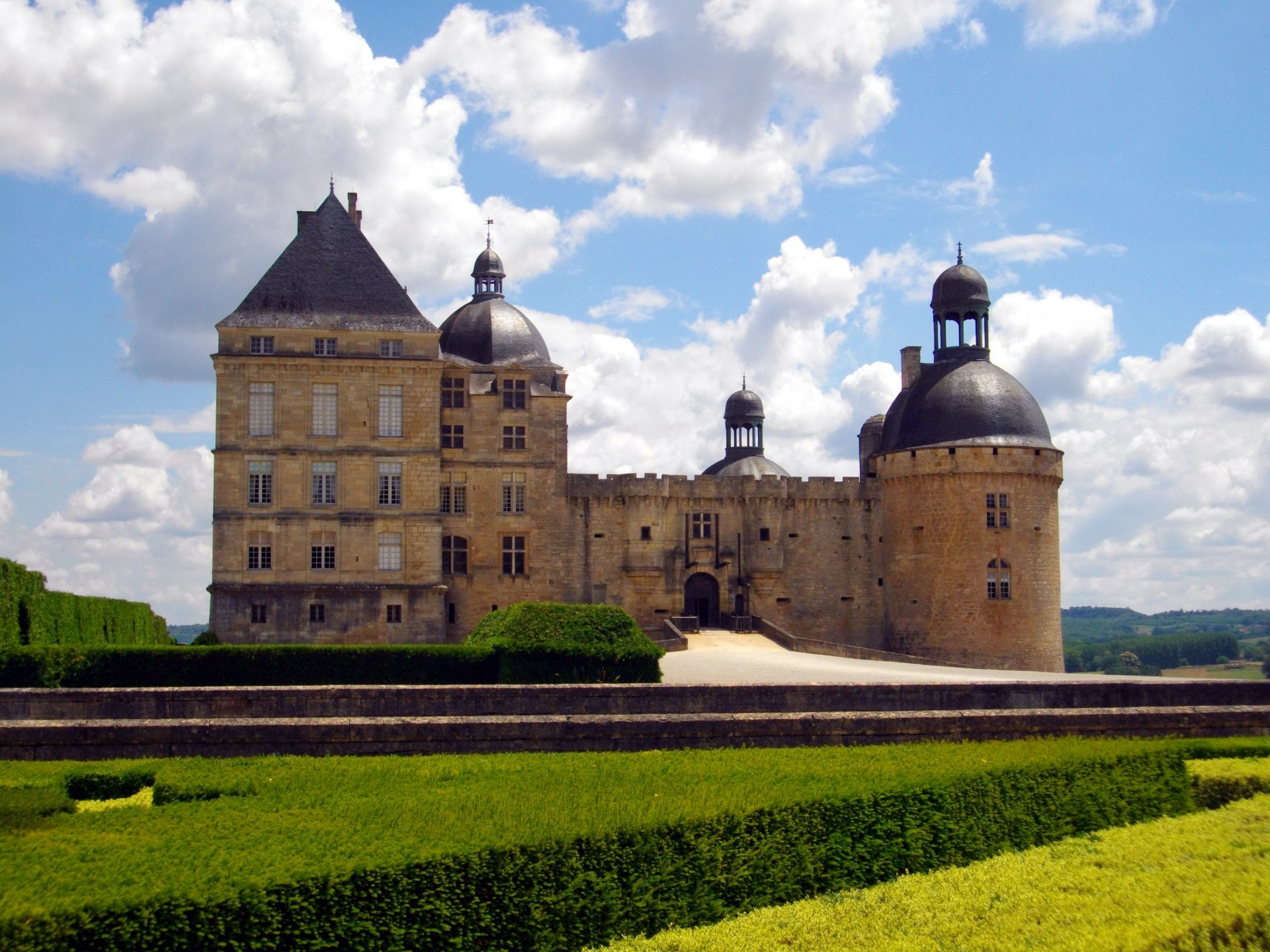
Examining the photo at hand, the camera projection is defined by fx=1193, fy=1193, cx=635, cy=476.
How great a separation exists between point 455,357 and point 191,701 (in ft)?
86.4

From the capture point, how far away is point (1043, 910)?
31.1 ft

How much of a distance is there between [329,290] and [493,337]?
294 inches

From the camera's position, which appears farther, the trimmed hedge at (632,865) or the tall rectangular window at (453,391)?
the tall rectangular window at (453,391)

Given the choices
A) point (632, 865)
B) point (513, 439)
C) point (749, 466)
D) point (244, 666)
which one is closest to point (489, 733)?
point (632, 865)

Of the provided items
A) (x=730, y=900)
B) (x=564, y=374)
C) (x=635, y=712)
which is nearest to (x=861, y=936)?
(x=730, y=900)

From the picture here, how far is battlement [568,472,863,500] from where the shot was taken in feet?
145

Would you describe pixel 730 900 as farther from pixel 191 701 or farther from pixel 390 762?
pixel 191 701

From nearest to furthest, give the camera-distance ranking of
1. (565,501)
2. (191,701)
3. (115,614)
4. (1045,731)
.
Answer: (1045,731), (191,701), (115,614), (565,501)

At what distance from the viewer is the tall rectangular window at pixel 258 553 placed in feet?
123

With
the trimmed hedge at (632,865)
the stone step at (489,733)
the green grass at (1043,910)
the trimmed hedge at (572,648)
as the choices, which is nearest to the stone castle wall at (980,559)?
the trimmed hedge at (572,648)

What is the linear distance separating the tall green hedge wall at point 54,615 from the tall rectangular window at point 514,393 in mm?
13862

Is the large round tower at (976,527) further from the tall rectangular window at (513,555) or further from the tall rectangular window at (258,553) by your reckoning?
the tall rectangular window at (258,553)

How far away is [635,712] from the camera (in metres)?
20.5

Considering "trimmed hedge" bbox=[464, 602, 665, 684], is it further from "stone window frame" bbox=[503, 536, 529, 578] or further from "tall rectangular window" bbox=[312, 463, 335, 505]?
"stone window frame" bbox=[503, 536, 529, 578]
